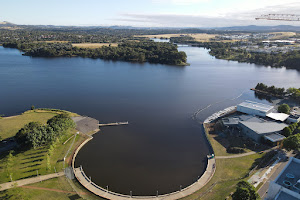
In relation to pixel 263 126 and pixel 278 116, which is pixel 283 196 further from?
pixel 278 116

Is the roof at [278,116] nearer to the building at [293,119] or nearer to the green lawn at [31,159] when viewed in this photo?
the building at [293,119]

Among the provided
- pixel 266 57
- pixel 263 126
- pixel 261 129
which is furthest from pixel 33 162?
pixel 266 57

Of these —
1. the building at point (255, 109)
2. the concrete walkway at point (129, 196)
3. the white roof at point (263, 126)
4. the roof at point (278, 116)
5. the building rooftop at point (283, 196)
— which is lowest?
the concrete walkway at point (129, 196)

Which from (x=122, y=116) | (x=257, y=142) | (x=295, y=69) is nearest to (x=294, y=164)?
(x=257, y=142)

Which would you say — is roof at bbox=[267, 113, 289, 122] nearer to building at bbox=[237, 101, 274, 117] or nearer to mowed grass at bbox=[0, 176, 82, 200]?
building at bbox=[237, 101, 274, 117]

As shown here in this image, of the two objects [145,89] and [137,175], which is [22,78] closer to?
[145,89]

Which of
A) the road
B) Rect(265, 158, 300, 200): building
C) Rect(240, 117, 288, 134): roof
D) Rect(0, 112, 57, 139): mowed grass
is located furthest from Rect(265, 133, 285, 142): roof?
Rect(0, 112, 57, 139): mowed grass

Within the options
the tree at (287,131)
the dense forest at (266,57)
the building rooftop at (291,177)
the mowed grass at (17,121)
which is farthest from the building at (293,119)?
the dense forest at (266,57)
